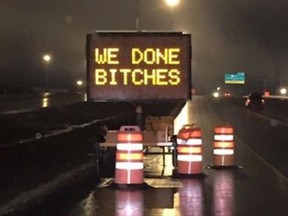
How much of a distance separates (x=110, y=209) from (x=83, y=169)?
6532mm

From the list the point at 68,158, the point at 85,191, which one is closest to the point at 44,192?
the point at 85,191

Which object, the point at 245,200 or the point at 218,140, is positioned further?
the point at 218,140

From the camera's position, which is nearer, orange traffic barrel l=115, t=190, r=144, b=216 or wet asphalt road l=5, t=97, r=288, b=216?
orange traffic barrel l=115, t=190, r=144, b=216

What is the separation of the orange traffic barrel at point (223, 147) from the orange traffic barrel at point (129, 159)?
500 centimetres

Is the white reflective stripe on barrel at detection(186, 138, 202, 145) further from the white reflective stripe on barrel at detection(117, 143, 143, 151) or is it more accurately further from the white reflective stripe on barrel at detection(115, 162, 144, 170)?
the white reflective stripe on barrel at detection(115, 162, 144, 170)

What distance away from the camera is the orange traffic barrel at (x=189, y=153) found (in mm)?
18625

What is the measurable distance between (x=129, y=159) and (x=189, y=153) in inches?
111

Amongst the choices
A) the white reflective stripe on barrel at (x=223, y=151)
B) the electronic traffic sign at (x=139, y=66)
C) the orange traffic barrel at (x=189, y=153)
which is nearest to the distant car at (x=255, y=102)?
the white reflective stripe on barrel at (x=223, y=151)

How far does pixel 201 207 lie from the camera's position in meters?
13.3

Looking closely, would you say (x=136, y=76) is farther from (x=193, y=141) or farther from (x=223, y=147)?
(x=223, y=147)

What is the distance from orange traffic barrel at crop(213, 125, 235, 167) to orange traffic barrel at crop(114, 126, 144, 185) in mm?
5004

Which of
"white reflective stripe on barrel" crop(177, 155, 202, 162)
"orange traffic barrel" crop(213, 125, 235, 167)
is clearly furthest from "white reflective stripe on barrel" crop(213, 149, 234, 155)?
"white reflective stripe on barrel" crop(177, 155, 202, 162)

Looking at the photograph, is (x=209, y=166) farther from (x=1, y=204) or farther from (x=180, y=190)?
(x=1, y=204)

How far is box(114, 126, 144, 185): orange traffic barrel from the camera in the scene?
16.2 metres
